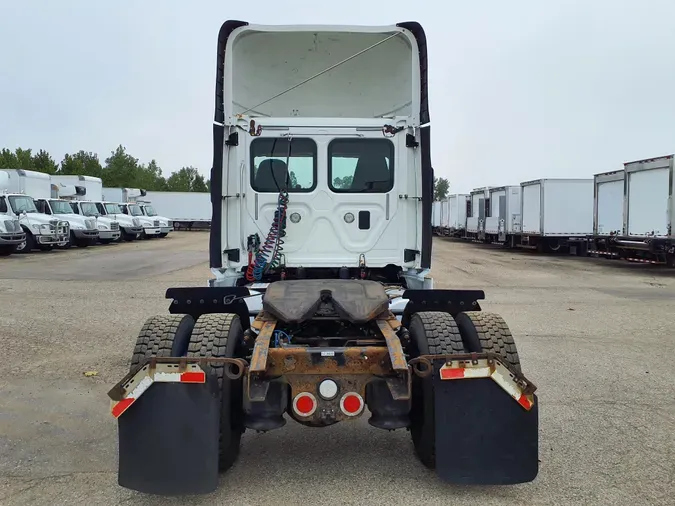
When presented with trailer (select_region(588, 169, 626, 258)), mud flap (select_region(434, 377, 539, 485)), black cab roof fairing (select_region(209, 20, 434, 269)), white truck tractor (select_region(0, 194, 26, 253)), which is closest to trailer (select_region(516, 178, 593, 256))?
trailer (select_region(588, 169, 626, 258))

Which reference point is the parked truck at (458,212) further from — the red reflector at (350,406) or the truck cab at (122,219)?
the red reflector at (350,406)

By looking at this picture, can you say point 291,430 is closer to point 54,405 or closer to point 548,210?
point 54,405

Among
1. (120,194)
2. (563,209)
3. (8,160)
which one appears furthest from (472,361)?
(8,160)

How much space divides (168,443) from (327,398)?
0.90 meters

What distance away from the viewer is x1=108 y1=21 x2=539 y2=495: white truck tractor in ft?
10.3

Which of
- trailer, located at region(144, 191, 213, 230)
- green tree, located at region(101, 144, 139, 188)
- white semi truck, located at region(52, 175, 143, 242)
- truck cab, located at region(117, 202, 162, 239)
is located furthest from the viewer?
green tree, located at region(101, 144, 139, 188)

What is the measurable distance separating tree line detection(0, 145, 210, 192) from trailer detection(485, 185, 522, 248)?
15676 millimetres

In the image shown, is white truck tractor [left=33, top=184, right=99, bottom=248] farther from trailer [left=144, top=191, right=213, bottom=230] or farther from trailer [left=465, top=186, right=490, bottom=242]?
trailer [left=144, top=191, right=213, bottom=230]

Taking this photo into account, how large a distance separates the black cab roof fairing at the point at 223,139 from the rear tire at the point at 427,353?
6.44ft

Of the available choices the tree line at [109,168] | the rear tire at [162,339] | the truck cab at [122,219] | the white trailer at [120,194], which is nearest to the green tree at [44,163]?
the tree line at [109,168]

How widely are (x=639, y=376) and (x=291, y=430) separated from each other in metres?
3.81

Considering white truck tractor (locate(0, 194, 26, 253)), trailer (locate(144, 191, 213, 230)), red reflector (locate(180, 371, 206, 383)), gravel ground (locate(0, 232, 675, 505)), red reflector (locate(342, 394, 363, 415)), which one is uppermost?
trailer (locate(144, 191, 213, 230))

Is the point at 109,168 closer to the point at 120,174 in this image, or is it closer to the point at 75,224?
the point at 120,174

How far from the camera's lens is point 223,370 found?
322 centimetres
